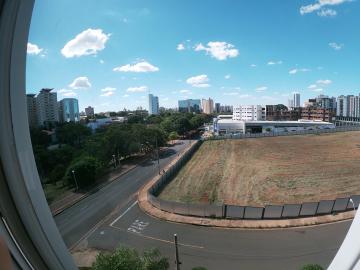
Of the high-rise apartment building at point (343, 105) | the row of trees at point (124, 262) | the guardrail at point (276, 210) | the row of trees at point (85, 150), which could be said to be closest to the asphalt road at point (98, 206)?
the row of trees at point (85, 150)

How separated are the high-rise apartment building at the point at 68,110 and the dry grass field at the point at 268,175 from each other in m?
18.2

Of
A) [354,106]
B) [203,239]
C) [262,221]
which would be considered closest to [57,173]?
[203,239]

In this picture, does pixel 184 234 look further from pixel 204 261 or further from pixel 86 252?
pixel 86 252

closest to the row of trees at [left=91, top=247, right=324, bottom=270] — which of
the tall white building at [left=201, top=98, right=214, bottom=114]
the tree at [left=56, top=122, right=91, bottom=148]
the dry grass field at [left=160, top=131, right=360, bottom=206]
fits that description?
the dry grass field at [left=160, top=131, right=360, bottom=206]

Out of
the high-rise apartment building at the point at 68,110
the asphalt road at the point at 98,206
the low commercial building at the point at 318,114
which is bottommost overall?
the asphalt road at the point at 98,206

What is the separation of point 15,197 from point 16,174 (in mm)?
184

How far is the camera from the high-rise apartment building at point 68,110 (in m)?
34.5

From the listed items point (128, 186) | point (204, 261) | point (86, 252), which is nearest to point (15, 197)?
point (204, 261)

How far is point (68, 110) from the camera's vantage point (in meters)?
39.6

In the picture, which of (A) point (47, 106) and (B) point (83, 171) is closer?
(B) point (83, 171)

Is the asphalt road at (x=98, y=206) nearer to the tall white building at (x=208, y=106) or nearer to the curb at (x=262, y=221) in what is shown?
the curb at (x=262, y=221)

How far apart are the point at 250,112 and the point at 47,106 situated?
42572 millimetres

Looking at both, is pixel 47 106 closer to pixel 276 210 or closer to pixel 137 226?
pixel 137 226

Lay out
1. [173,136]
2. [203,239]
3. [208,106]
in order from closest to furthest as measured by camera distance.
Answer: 1. [203,239]
2. [173,136]
3. [208,106]
